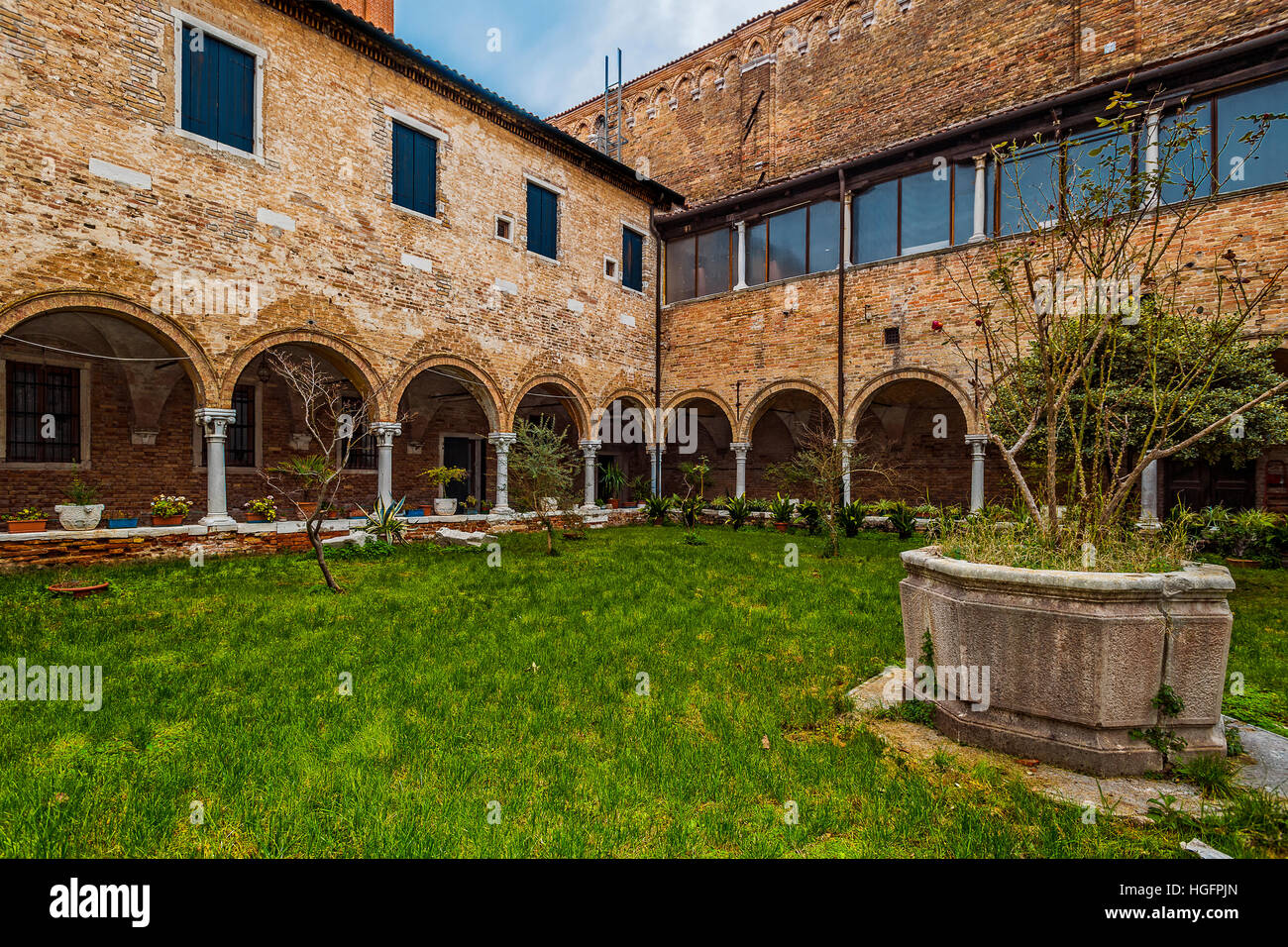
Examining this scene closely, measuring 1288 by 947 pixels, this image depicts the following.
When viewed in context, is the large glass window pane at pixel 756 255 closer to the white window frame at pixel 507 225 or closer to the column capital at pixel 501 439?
the white window frame at pixel 507 225

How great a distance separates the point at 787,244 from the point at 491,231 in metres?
7.69

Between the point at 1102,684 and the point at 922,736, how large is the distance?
1.00 metres

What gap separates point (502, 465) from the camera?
1444cm

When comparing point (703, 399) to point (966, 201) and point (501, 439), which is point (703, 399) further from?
point (966, 201)

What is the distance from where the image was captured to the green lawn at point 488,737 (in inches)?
102

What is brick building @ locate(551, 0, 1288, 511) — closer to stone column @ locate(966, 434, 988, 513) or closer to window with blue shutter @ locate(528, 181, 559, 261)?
stone column @ locate(966, 434, 988, 513)

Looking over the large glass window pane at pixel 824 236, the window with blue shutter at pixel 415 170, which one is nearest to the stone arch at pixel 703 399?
the large glass window pane at pixel 824 236

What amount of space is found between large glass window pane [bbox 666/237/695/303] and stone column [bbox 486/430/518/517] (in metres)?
7.36

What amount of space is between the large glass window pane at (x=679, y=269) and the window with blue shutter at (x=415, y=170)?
7611 millimetres

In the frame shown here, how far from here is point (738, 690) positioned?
14.4 ft

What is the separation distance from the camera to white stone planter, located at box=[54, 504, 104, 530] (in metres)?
9.02

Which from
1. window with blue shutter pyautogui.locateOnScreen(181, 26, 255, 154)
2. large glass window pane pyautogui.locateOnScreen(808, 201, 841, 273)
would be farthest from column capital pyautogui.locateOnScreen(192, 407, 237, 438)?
→ large glass window pane pyautogui.locateOnScreen(808, 201, 841, 273)

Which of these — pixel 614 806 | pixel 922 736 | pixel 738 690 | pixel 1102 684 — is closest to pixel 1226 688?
pixel 1102 684

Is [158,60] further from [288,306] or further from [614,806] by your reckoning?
[614,806]
